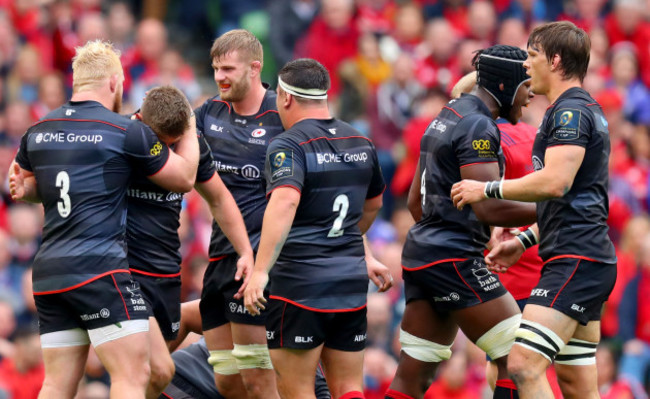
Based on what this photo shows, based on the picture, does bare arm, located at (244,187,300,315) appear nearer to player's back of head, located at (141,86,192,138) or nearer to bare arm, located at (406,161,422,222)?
player's back of head, located at (141,86,192,138)

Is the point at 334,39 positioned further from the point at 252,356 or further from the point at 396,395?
the point at 396,395

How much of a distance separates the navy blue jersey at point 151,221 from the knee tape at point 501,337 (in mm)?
2241

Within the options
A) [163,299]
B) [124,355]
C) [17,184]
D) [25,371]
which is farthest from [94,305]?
[25,371]

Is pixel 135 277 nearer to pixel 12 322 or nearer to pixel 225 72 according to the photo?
pixel 225 72

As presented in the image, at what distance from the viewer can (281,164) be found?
7.37 m

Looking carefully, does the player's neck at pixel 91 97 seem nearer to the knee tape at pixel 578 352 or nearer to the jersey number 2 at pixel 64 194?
the jersey number 2 at pixel 64 194

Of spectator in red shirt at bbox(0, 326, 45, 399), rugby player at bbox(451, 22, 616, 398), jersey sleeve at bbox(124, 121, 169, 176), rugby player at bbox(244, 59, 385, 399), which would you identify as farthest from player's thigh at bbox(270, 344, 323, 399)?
spectator in red shirt at bbox(0, 326, 45, 399)

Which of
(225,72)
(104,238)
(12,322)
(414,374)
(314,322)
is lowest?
(12,322)

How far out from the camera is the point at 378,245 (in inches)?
540

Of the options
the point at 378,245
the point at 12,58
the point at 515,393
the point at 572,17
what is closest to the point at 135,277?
the point at 515,393

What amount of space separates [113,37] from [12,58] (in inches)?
57.2

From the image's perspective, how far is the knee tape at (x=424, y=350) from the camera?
795 centimetres

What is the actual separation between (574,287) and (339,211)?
5.30ft

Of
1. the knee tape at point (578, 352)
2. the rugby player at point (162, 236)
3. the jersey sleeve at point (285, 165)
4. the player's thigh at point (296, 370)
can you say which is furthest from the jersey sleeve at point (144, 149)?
the knee tape at point (578, 352)
